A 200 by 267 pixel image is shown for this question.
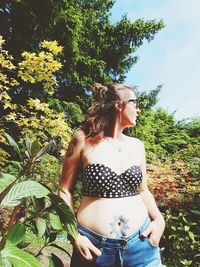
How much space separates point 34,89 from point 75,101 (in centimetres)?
242

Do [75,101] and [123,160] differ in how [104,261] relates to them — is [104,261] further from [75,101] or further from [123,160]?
[75,101]

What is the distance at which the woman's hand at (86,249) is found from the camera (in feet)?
5.46

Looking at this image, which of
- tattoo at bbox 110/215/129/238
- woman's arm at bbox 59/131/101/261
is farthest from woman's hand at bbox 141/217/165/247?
woman's arm at bbox 59/131/101/261

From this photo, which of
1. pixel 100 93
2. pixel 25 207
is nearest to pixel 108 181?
pixel 25 207

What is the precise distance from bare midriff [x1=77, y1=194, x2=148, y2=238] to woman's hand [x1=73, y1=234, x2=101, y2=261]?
0.09 metres

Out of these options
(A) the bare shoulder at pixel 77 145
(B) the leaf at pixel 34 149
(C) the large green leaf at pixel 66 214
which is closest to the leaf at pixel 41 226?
(C) the large green leaf at pixel 66 214

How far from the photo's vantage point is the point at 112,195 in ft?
5.96

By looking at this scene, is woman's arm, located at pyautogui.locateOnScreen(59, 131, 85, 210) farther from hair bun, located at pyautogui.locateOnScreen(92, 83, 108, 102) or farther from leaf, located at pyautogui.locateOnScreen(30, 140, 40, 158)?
leaf, located at pyautogui.locateOnScreen(30, 140, 40, 158)

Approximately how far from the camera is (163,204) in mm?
5570

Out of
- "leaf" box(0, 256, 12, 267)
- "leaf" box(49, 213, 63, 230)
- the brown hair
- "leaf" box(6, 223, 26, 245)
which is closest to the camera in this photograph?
"leaf" box(0, 256, 12, 267)

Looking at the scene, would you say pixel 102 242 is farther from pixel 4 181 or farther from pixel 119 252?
pixel 4 181

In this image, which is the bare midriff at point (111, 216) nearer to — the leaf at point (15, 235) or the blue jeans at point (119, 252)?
the blue jeans at point (119, 252)

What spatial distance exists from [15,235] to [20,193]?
110mm

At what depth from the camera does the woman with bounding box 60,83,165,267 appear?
5.64 feet
